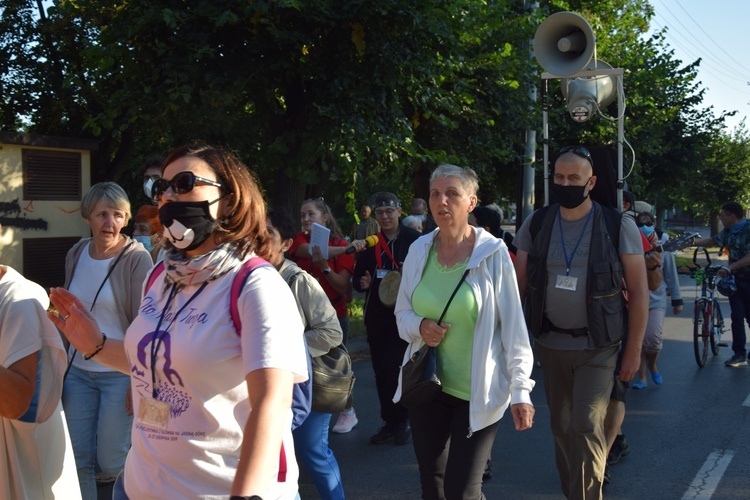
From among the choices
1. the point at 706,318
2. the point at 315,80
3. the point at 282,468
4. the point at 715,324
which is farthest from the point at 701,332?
the point at 282,468

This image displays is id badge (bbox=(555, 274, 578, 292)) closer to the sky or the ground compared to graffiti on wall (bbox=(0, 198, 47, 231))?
closer to the sky

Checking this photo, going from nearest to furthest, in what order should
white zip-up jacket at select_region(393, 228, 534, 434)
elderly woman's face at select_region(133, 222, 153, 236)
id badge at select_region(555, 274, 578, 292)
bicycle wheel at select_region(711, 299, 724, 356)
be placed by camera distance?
white zip-up jacket at select_region(393, 228, 534, 434) < id badge at select_region(555, 274, 578, 292) < elderly woman's face at select_region(133, 222, 153, 236) < bicycle wheel at select_region(711, 299, 724, 356)

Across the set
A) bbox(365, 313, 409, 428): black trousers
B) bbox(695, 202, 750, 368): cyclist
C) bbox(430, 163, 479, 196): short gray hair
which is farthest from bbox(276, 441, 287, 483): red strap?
bbox(695, 202, 750, 368): cyclist

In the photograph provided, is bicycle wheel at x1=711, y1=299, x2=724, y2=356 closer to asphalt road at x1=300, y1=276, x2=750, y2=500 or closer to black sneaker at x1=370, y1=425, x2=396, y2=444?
asphalt road at x1=300, y1=276, x2=750, y2=500

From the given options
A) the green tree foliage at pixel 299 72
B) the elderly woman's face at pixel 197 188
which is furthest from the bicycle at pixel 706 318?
the elderly woman's face at pixel 197 188

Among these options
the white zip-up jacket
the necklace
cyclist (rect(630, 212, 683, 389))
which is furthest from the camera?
cyclist (rect(630, 212, 683, 389))

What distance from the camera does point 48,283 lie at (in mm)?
14688

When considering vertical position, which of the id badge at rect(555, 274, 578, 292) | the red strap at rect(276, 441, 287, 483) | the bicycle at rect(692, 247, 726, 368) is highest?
the id badge at rect(555, 274, 578, 292)

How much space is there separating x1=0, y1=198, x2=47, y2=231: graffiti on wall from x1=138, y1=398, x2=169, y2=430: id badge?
12919 millimetres

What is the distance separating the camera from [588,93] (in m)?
6.96

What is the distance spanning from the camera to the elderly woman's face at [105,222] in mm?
4344

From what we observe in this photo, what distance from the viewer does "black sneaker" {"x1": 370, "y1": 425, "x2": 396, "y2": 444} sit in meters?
6.19

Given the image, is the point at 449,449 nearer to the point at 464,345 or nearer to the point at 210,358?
the point at 464,345

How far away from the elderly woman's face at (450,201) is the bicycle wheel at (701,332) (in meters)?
6.48
